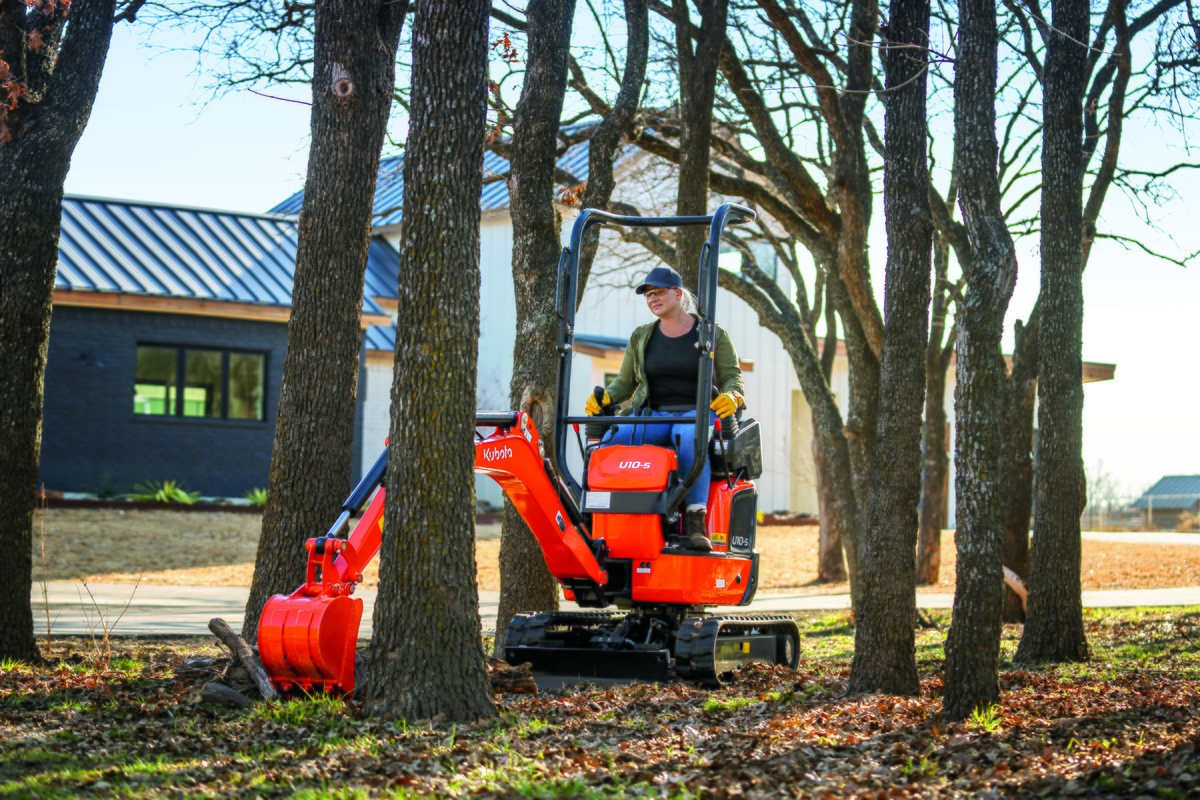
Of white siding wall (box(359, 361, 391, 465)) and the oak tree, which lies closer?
the oak tree

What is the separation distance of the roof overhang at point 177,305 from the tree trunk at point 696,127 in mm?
12314

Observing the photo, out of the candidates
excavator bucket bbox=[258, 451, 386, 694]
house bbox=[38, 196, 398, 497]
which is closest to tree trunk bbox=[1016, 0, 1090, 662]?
excavator bucket bbox=[258, 451, 386, 694]

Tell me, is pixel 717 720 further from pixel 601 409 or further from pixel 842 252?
pixel 842 252

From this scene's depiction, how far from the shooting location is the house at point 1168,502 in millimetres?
43344

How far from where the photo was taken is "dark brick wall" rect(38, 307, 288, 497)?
80.9 ft

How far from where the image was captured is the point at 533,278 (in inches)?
411

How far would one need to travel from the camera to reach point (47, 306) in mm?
9758

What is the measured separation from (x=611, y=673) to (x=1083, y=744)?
10.7ft

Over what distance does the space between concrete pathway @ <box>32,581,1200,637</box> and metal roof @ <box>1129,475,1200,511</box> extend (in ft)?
90.1

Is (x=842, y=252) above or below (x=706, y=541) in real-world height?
above

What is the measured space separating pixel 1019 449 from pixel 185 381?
1716 cm

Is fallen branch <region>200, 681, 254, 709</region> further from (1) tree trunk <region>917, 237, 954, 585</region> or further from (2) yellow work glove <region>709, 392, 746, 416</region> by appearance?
(1) tree trunk <region>917, 237, 954, 585</region>

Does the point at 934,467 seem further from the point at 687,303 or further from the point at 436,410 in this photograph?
the point at 436,410

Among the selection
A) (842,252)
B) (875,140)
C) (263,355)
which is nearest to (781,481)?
(263,355)
